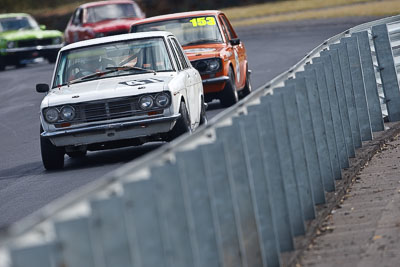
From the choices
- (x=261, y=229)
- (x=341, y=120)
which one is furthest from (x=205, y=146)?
(x=341, y=120)

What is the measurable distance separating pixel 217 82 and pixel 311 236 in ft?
35.7

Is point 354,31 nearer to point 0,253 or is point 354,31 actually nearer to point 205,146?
point 205,146

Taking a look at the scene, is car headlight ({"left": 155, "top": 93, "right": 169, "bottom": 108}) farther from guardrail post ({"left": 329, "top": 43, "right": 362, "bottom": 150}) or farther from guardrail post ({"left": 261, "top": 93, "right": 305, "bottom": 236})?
guardrail post ({"left": 261, "top": 93, "right": 305, "bottom": 236})

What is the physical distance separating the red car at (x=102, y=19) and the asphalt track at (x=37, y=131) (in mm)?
1444

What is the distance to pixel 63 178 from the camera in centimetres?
1258

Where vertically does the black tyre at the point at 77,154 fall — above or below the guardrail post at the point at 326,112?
below

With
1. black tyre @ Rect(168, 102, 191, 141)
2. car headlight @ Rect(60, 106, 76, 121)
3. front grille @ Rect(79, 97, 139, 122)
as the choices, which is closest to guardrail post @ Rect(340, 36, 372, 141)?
black tyre @ Rect(168, 102, 191, 141)

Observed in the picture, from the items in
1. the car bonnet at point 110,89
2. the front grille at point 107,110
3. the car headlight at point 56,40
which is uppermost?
the car headlight at point 56,40

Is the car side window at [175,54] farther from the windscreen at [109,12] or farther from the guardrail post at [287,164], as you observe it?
the windscreen at [109,12]

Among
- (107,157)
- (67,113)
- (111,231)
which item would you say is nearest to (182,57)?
(107,157)

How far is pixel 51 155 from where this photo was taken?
1333 cm

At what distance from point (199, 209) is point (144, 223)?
78cm

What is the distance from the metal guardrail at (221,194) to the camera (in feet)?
14.1

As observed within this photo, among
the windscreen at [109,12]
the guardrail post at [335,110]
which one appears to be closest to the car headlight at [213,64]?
the guardrail post at [335,110]
